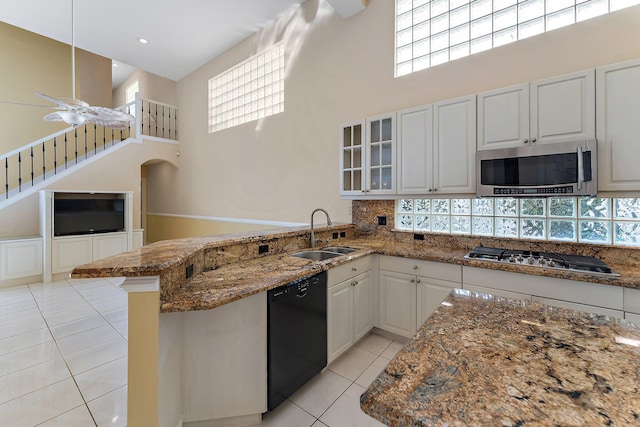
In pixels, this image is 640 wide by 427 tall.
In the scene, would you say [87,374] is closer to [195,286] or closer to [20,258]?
[195,286]

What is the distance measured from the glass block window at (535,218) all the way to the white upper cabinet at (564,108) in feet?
1.96

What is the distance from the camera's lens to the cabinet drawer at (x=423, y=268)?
7.86ft

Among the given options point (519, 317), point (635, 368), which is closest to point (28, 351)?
point (519, 317)

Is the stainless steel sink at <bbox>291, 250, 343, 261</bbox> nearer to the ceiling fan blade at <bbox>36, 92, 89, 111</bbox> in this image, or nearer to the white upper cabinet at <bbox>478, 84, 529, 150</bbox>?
the white upper cabinet at <bbox>478, 84, 529, 150</bbox>

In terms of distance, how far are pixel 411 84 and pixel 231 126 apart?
373cm

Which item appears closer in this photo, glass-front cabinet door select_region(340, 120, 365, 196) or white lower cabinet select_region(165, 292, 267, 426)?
white lower cabinet select_region(165, 292, 267, 426)

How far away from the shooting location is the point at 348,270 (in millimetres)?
2471

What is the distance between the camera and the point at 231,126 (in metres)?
5.58

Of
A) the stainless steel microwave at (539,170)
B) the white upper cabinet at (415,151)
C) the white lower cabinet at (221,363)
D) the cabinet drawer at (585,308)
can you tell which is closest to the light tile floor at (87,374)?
the white lower cabinet at (221,363)

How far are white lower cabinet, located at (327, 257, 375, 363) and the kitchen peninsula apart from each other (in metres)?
0.15

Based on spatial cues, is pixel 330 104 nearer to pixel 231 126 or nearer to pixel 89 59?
pixel 231 126

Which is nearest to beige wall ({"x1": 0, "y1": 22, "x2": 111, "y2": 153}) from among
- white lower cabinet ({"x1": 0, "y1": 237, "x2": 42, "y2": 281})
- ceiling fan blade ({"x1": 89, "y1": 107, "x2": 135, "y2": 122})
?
white lower cabinet ({"x1": 0, "y1": 237, "x2": 42, "y2": 281})

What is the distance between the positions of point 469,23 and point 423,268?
103 inches

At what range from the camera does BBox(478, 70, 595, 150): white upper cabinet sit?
204 cm
